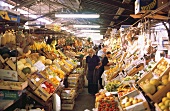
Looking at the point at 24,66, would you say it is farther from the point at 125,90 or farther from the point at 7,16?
the point at 125,90

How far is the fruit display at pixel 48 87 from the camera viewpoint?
193 inches

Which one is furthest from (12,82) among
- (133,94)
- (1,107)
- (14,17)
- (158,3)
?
(158,3)

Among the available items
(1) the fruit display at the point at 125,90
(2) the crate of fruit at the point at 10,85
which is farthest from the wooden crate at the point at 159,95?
(2) the crate of fruit at the point at 10,85

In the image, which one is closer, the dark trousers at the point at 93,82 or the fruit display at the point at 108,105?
the fruit display at the point at 108,105

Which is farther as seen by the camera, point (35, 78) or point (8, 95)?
point (35, 78)

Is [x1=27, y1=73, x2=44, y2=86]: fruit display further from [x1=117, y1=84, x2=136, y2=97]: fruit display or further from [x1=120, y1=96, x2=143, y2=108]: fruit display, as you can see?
[x1=120, y1=96, x2=143, y2=108]: fruit display

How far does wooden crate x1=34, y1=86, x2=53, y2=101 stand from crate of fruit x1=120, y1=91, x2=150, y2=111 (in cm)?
163

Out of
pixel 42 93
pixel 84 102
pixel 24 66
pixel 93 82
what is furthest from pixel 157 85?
pixel 93 82

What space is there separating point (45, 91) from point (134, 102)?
6.72ft

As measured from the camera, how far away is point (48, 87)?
16.7ft

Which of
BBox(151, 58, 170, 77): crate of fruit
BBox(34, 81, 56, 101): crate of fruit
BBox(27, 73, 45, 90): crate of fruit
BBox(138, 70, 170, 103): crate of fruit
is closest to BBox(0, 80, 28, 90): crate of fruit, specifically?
BBox(27, 73, 45, 90): crate of fruit

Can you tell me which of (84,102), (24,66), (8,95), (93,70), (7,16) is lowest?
(84,102)

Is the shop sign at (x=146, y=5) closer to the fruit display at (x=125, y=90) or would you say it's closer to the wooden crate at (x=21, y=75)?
the fruit display at (x=125, y=90)

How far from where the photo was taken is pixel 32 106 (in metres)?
4.47
